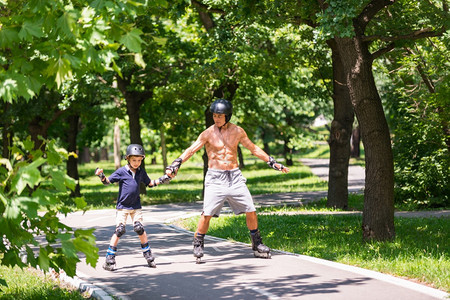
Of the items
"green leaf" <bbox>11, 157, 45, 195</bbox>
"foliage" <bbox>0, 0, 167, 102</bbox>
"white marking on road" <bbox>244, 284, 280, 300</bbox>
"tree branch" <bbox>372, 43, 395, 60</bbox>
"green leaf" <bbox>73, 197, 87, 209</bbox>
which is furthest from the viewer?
"tree branch" <bbox>372, 43, 395, 60</bbox>

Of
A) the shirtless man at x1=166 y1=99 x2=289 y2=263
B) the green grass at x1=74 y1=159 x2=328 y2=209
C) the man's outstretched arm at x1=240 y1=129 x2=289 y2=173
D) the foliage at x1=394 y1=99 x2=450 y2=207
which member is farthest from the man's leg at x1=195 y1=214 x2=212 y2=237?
the green grass at x1=74 y1=159 x2=328 y2=209

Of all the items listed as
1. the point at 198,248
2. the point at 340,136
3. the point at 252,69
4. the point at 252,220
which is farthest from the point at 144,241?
the point at 252,69

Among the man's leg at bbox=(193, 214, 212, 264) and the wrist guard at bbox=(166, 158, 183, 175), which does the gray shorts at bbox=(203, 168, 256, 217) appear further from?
the wrist guard at bbox=(166, 158, 183, 175)

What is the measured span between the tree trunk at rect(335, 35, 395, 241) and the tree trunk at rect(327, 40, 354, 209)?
6151 mm

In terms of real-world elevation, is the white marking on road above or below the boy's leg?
below

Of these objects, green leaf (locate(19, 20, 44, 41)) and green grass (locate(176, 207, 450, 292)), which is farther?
green grass (locate(176, 207, 450, 292))

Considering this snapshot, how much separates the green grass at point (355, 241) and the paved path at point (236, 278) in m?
0.30

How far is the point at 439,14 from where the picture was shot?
34.3ft

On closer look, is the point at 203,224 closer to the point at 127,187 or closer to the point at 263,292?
the point at 127,187

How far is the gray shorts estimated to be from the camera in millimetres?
9562

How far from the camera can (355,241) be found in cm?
1075

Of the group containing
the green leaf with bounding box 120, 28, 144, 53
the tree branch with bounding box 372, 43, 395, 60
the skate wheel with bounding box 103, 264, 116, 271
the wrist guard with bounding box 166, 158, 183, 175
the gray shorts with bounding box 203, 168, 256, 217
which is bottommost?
the skate wheel with bounding box 103, 264, 116, 271

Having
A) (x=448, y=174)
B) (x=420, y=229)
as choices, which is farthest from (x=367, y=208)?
(x=448, y=174)

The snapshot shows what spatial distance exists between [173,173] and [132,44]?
457 centimetres
